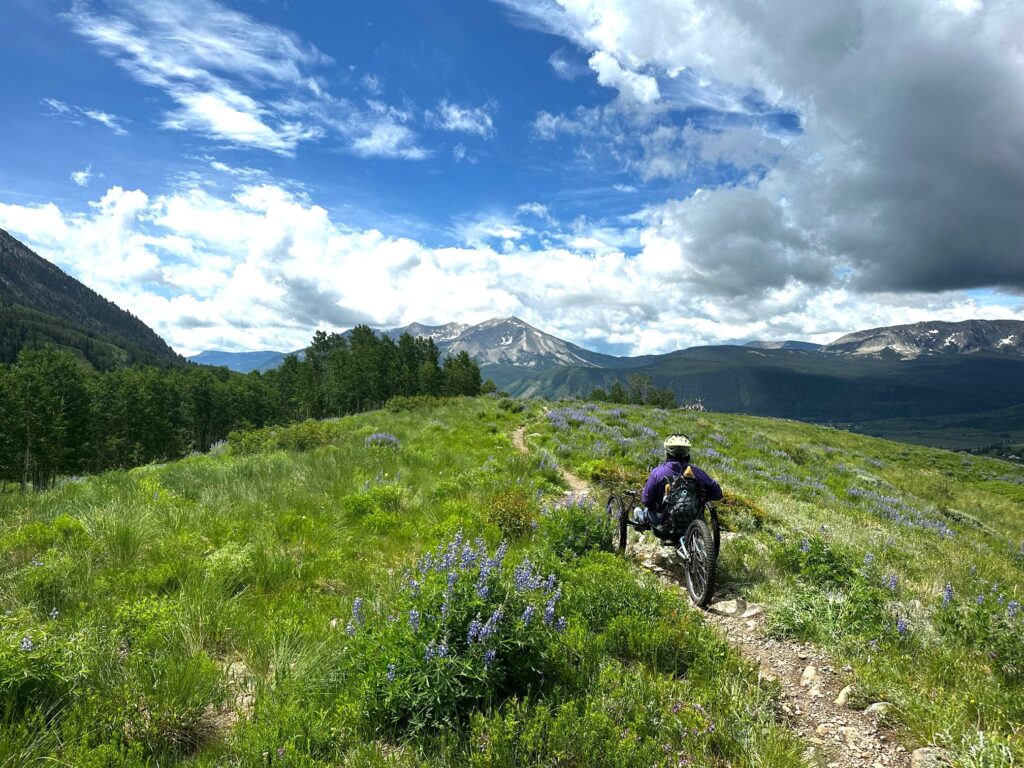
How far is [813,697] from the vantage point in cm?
432

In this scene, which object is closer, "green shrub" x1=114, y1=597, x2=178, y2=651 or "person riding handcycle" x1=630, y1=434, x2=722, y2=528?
"green shrub" x1=114, y1=597, x2=178, y2=651

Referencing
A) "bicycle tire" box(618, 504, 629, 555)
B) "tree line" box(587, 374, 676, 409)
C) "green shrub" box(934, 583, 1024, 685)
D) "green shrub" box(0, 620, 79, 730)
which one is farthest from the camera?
"tree line" box(587, 374, 676, 409)

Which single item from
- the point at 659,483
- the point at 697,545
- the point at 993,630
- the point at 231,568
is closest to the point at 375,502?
the point at 231,568

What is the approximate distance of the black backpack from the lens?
266 inches

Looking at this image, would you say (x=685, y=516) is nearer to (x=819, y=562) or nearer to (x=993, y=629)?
(x=819, y=562)

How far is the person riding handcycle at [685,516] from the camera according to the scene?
19.8 feet

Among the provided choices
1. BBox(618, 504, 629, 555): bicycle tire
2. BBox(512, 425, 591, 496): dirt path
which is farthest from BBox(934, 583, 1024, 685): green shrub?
BBox(512, 425, 591, 496): dirt path

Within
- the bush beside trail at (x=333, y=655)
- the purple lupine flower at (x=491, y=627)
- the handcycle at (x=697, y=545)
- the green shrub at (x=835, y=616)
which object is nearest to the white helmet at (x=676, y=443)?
the handcycle at (x=697, y=545)

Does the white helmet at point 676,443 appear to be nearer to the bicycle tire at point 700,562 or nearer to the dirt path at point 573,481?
the bicycle tire at point 700,562

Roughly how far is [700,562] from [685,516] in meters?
0.77

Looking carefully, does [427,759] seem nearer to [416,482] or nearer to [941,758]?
[941,758]

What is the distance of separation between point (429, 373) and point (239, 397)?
38205 mm

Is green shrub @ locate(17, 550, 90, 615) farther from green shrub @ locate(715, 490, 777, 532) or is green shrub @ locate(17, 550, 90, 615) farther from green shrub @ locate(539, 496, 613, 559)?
green shrub @ locate(715, 490, 777, 532)

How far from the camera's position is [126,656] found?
11.8 feet
